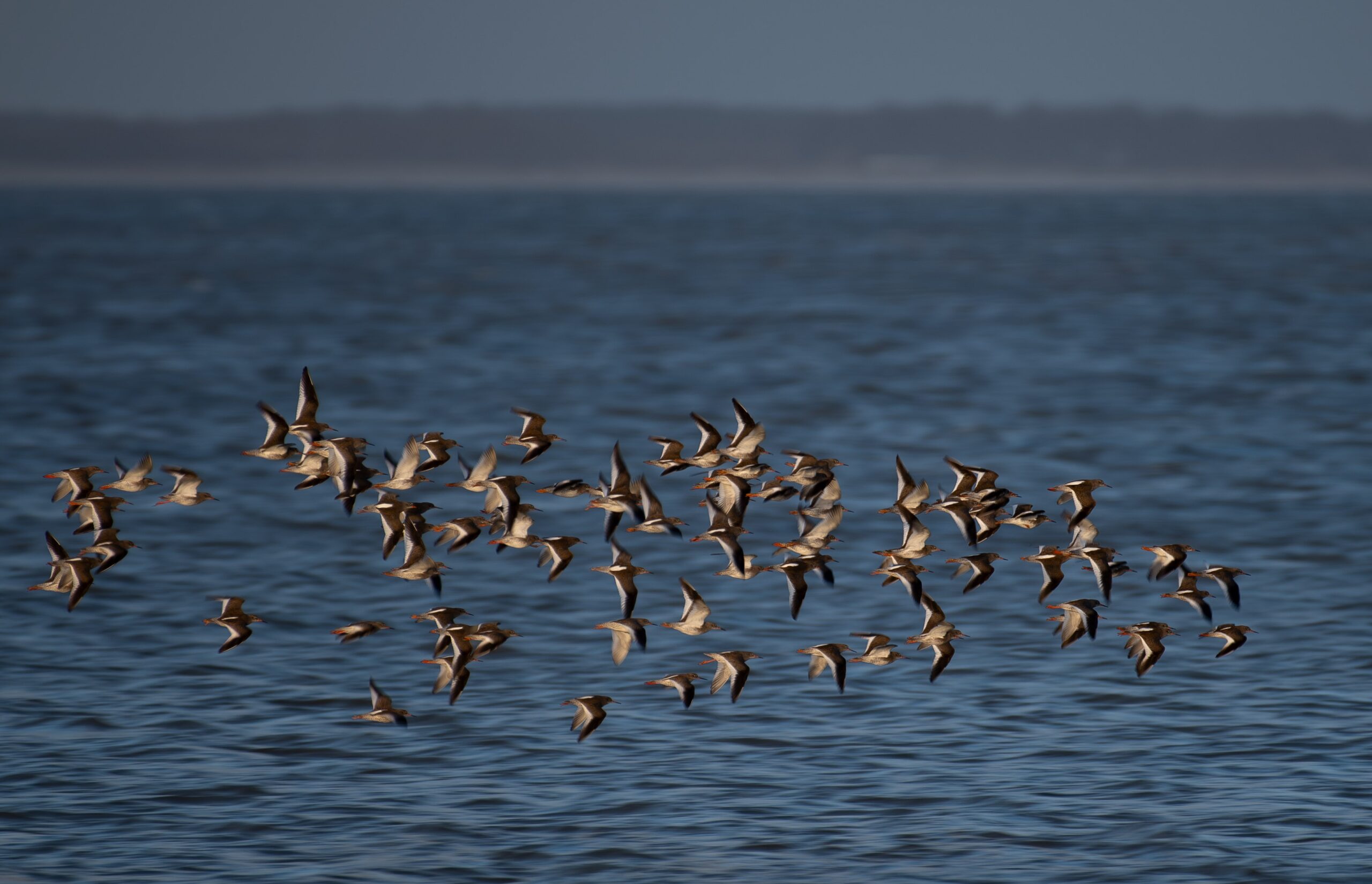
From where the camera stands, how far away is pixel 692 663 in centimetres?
2444

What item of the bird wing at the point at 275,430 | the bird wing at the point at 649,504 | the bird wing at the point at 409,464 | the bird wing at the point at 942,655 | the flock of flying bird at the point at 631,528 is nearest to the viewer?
the bird wing at the point at 649,504

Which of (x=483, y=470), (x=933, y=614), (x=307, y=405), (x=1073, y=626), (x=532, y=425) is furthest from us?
(x=1073, y=626)

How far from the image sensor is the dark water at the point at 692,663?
1814 centimetres

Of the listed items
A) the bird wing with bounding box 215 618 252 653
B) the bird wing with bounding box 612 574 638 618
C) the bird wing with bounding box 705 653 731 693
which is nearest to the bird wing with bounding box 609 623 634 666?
the bird wing with bounding box 612 574 638 618

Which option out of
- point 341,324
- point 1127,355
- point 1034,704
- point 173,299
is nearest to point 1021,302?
point 1127,355

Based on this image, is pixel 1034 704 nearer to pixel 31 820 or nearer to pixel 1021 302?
pixel 31 820

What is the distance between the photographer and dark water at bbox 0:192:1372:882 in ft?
59.5

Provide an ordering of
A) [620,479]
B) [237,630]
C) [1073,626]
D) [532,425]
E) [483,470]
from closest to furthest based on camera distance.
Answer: [620,479], [532,425], [237,630], [483,470], [1073,626]

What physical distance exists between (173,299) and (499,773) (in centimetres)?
7429

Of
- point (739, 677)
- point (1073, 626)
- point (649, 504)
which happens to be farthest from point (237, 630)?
point (1073, 626)

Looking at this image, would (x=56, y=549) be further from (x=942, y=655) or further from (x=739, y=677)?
(x=942, y=655)

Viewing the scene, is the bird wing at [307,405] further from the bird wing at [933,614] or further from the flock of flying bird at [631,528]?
the bird wing at [933,614]

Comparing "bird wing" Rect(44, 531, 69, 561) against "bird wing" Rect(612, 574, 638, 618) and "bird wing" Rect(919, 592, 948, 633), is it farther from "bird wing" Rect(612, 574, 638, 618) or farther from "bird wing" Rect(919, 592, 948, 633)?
"bird wing" Rect(919, 592, 948, 633)

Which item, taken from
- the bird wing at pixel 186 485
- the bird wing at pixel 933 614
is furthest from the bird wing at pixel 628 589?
the bird wing at pixel 186 485
